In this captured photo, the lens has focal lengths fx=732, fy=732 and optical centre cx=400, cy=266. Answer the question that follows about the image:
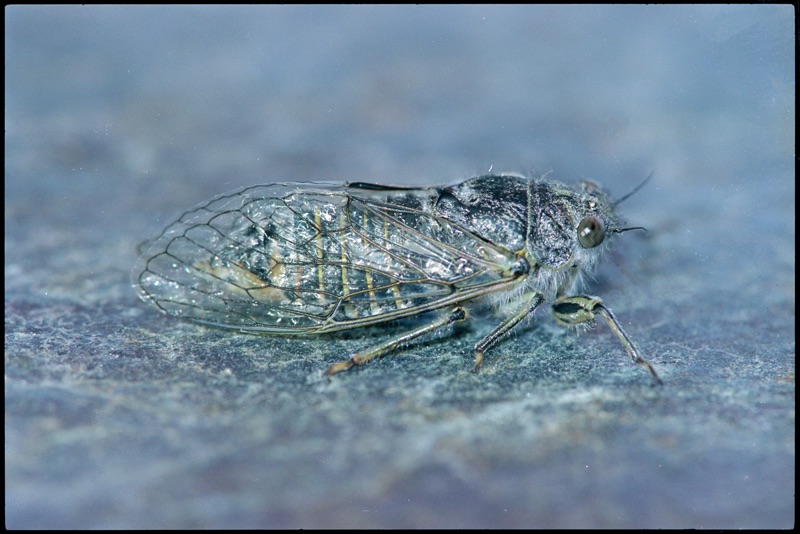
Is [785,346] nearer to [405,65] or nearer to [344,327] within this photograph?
[344,327]

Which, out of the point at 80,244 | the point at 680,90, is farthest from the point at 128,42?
the point at 680,90

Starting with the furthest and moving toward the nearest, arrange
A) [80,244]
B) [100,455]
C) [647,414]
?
[80,244] → [647,414] → [100,455]

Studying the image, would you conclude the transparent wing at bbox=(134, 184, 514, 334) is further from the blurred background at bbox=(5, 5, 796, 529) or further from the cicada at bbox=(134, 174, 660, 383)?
the blurred background at bbox=(5, 5, 796, 529)

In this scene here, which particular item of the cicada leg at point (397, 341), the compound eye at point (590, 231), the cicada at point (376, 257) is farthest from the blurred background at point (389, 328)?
the compound eye at point (590, 231)

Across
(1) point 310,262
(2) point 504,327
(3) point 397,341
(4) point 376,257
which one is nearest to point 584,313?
(2) point 504,327

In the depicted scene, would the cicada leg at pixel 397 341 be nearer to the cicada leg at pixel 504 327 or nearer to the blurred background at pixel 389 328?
the blurred background at pixel 389 328

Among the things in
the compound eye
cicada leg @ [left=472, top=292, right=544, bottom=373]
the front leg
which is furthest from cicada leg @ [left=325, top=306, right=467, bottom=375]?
the compound eye

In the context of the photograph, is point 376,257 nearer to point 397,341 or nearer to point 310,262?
point 310,262
